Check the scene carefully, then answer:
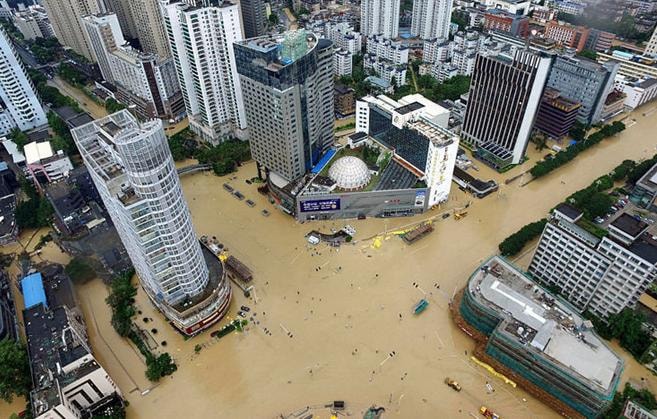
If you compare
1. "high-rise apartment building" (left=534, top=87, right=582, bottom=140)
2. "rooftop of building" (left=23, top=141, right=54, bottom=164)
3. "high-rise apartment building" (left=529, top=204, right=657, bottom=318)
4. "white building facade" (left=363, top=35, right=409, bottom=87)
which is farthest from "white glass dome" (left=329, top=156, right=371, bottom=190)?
"rooftop of building" (left=23, top=141, right=54, bottom=164)

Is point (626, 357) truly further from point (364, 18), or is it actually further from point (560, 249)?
point (364, 18)

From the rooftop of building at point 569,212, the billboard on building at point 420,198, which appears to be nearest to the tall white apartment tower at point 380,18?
the billboard on building at point 420,198

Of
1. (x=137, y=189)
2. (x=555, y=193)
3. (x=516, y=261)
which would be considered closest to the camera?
(x=137, y=189)

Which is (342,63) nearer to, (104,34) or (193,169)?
(193,169)

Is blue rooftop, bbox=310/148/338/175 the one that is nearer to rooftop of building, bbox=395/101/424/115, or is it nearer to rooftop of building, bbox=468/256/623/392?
rooftop of building, bbox=395/101/424/115

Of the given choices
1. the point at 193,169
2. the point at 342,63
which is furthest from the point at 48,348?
the point at 342,63

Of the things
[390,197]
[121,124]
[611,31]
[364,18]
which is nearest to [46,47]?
[364,18]
